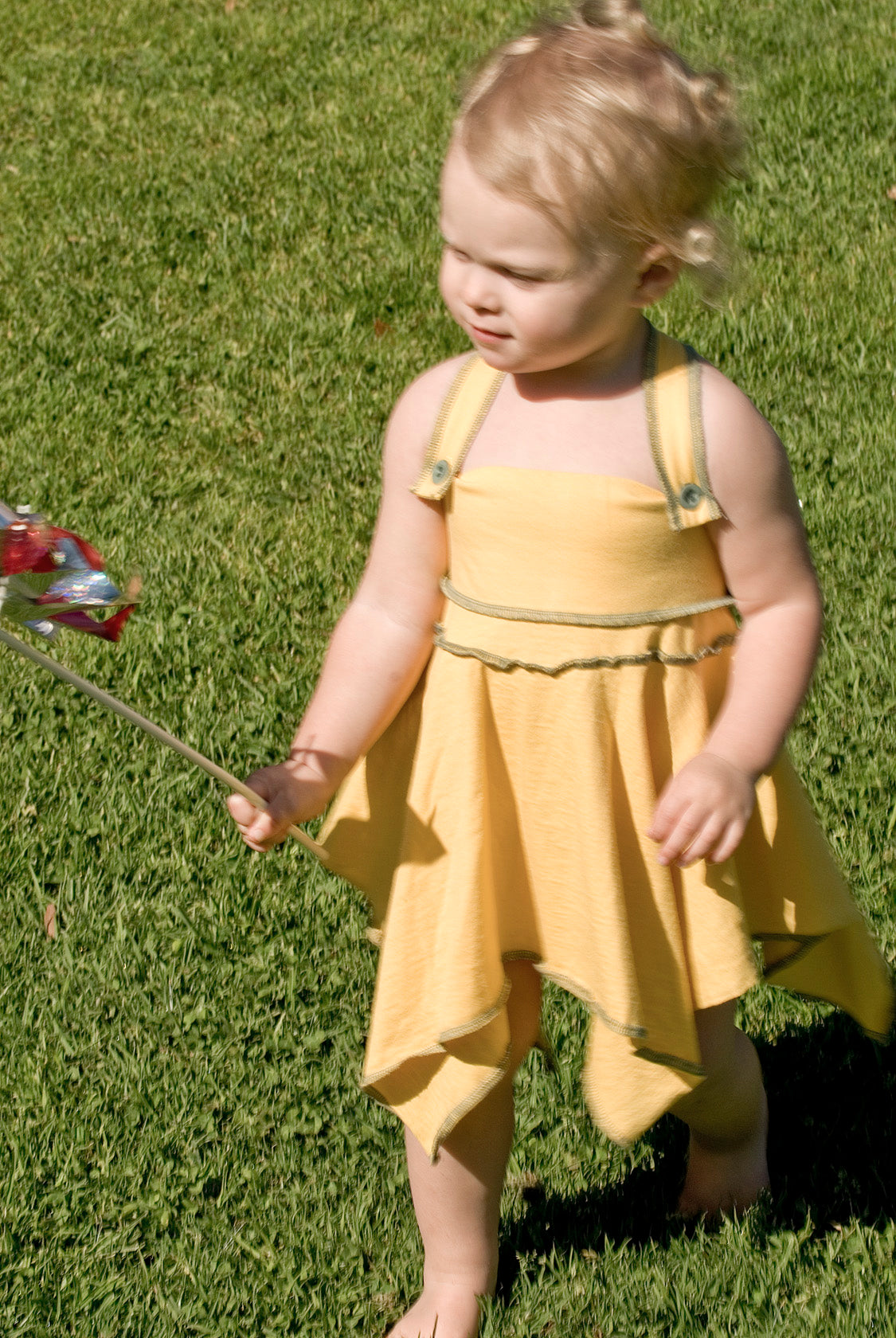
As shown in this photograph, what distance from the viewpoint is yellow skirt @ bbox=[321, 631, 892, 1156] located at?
188 cm

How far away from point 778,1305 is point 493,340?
166 centimetres

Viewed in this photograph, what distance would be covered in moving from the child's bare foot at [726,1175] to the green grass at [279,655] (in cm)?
5

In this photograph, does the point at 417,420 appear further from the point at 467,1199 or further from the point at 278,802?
the point at 467,1199

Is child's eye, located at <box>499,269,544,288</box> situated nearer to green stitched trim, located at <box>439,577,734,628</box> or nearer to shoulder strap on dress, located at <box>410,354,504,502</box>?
shoulder strap on dress, located at <box>410,354,504,502</box>

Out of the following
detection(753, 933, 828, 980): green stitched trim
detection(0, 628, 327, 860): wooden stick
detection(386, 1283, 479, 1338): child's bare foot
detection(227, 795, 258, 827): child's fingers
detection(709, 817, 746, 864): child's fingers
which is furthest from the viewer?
detection(386, 1283, 479, 1338): child's bare foot

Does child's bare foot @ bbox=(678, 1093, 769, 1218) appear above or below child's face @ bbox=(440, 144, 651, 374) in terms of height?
below

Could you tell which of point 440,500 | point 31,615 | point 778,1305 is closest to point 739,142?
point 440,500

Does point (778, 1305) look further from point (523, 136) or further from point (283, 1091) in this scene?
point (523, 136)

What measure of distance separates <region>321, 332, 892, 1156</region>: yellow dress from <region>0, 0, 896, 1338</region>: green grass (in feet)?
2.01

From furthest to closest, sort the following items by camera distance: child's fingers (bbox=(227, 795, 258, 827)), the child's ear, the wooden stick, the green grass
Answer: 1. the green grass
2. child's fingers (bbox=(227, 795, 258, 827))
3. the child's ear
4. the wooden stick

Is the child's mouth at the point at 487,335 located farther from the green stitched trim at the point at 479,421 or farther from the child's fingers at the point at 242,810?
the child's fingers at the point at 242,810

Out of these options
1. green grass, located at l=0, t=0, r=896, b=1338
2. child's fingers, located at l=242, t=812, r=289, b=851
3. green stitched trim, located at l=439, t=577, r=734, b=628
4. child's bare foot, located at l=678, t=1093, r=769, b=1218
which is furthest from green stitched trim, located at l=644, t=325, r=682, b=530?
child's bare foot, located at l=678, t=1093, r=769, b=1218

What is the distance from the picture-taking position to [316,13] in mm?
6352

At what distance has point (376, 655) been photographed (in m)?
2.01
